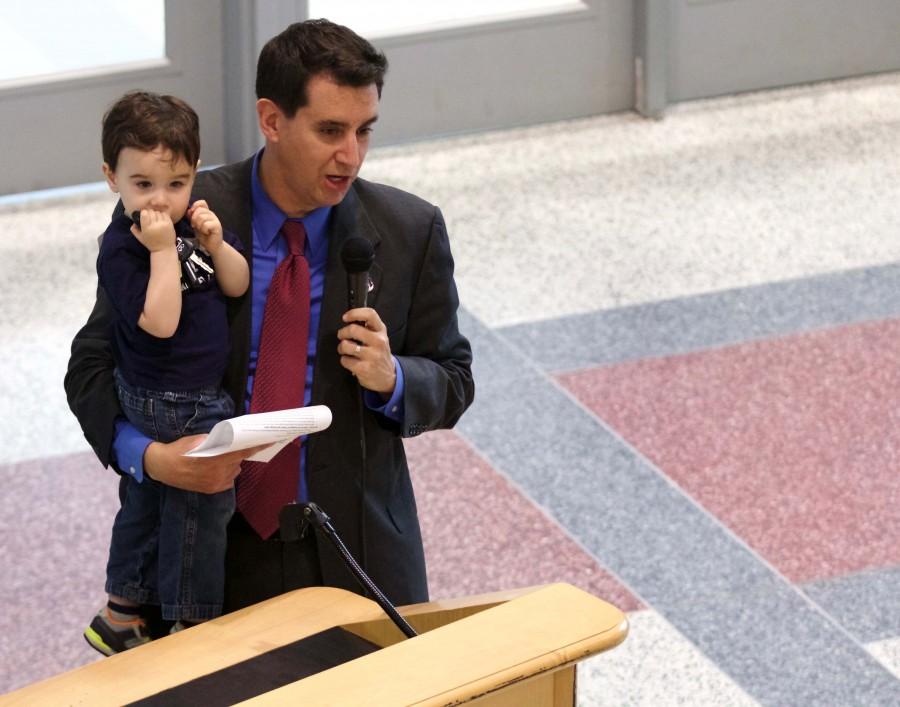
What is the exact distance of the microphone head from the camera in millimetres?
2520

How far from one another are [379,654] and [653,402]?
9.59ft

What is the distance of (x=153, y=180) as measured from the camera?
2516mm

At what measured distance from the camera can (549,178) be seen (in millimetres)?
6469

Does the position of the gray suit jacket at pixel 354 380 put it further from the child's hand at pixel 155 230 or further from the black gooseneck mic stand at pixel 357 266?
the child's hand at pixel 155 230

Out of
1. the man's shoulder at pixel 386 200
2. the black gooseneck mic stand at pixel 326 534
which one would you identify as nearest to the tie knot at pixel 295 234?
the man's shoulder at pixel 386 200

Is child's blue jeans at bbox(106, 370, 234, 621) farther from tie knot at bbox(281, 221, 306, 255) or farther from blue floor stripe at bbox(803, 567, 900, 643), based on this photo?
blue floor stripe at bbox(803, 567, 900, 643)

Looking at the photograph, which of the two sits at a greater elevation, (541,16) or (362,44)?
(362,44)

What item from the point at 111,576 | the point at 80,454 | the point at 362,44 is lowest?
the point at 80,454

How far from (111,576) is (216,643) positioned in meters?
0.55

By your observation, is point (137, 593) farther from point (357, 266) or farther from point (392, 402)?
point (357, 266)

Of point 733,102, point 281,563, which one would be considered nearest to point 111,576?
point 281,563

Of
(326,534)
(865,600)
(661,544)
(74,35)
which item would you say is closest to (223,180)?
(326,534)

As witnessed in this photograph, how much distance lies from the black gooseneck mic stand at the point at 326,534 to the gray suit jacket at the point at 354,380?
0.66ft

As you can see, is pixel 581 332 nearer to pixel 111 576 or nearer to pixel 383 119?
pixel 383 119
